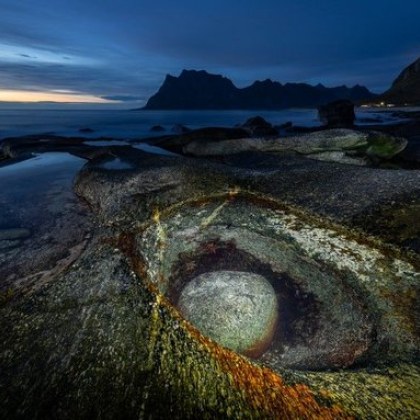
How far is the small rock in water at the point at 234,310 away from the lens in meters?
4.45

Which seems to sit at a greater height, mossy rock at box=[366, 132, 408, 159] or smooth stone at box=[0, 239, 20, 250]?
smooth stone at box=[0, 239, 20, 250]

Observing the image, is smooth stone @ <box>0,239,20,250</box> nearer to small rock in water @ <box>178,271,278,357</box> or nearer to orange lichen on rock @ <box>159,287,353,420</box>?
small rock in water @ <box>178,271,278,357</box>

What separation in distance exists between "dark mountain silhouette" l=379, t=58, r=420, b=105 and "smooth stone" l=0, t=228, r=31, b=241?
13043cm

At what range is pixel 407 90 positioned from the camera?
13825 centimetres

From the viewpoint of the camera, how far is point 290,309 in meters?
5.20

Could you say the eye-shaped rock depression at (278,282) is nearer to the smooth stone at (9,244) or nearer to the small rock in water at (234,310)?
the small rock in water at (234,310)

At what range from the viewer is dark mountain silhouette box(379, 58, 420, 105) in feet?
415

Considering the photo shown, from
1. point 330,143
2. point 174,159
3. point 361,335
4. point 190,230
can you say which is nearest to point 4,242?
point 190,230

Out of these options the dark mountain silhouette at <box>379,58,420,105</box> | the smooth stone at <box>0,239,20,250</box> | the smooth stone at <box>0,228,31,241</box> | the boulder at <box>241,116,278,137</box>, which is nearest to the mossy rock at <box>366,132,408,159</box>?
the smooth stone at <box>0,228,31,241</box>

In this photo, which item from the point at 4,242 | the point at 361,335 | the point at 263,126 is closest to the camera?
the point at 361,335

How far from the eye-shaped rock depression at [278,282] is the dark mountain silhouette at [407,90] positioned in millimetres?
129207

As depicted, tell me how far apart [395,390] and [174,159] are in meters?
6.43

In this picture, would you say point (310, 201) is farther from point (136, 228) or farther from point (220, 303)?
point (136, 228)

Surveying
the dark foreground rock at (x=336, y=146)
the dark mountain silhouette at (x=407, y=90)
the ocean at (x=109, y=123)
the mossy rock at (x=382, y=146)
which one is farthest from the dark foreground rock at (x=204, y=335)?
the dark mountain silhouette at (x=407, y=90)
